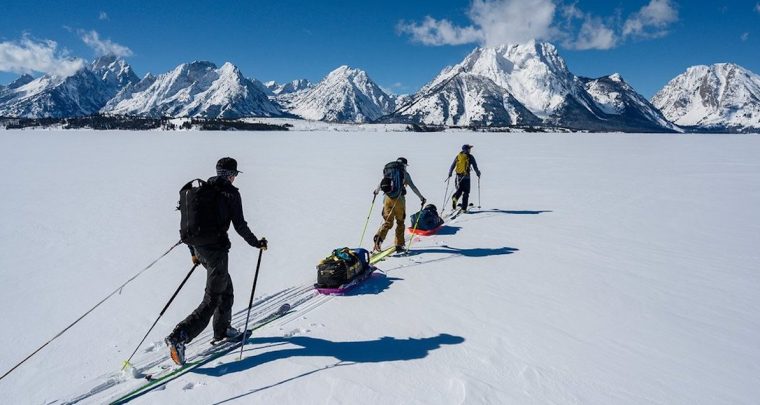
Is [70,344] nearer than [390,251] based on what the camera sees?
Yes

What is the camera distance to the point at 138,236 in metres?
11.3

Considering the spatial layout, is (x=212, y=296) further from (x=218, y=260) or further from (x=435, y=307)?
(x=435, y=307)

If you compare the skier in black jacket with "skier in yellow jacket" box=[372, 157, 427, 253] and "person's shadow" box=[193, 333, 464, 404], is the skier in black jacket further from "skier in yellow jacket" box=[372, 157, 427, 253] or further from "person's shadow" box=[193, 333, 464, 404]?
"skier in yellow jacket" box=[372, 157, 427, 253]

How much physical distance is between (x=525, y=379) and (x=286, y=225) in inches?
353

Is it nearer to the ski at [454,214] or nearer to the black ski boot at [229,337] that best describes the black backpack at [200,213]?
the black ski boot at [229,337]

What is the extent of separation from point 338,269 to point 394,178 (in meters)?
2.53

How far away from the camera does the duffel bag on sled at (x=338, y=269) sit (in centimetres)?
721

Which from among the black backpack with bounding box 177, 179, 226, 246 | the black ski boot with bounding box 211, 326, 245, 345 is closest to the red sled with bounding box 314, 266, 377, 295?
the black ski boot with bounding box 211, 326, 245, 345

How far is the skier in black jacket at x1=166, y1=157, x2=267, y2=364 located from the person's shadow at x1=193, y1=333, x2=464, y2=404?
16.2 inches

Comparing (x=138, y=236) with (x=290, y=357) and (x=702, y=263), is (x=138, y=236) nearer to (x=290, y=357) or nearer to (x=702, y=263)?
(x=290, y=357)

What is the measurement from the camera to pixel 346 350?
17.6ft

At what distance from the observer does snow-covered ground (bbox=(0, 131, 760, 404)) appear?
4.74m

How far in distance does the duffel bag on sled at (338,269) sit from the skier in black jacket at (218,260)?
2.07 metres

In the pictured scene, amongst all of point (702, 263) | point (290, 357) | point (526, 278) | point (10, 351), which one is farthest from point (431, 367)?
point (702, 263)
